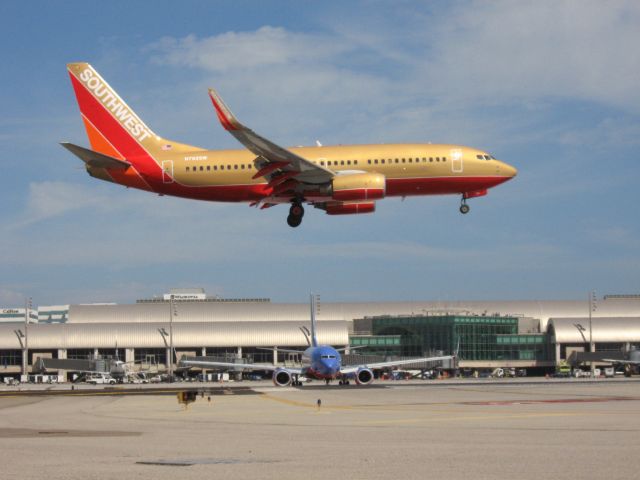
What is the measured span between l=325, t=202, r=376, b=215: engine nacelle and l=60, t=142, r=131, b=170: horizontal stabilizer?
1601 centimetres

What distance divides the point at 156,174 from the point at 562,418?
40080 mm

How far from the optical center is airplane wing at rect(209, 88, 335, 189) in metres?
63.2

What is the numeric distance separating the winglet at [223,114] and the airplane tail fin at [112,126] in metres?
13.2

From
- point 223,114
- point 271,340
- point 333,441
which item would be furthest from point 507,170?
point 271,340

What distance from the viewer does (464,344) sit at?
19012 centimetres

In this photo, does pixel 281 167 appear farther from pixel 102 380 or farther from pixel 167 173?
pixel 102 380

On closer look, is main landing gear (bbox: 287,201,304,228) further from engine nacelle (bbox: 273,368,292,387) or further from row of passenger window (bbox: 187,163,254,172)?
engine nacelle (bbox: 273,368,292,387)

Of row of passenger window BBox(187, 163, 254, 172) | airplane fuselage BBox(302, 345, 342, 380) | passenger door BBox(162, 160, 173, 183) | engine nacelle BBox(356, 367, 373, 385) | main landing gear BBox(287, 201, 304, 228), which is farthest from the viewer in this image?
airplane fuselage BBox(302, 345, 342, 380)

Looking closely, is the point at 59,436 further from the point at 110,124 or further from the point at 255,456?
the point at 110,124

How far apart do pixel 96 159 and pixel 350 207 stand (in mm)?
18780

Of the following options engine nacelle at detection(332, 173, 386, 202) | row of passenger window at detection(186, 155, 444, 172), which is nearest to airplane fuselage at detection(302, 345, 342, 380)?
row of passenger window at detection(186, 155, 444, 172)

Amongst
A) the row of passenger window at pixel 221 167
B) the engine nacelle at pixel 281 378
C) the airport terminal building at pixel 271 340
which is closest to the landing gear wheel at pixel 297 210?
the row of passenger window at pixel 221 167

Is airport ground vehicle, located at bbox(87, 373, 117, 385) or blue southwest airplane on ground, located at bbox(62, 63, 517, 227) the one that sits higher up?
blue southwest airplane on ground, located at bbox(62, 63, 517, 227)

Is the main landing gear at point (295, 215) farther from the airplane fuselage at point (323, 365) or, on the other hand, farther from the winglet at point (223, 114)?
the airplane fuselage at point (323, 365)
